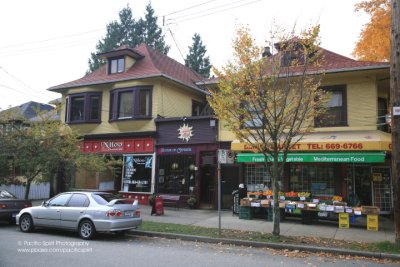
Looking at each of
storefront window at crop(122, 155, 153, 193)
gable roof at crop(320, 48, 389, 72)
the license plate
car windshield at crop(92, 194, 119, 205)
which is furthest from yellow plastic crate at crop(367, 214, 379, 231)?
storefront window at crop(122, 155, 153, 193)

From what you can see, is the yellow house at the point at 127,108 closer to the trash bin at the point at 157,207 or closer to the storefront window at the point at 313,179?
the trash bin at the point at 157,207

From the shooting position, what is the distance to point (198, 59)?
142 feet

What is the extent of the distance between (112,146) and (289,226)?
11760 millimetres

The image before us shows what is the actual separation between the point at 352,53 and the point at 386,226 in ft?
43.5

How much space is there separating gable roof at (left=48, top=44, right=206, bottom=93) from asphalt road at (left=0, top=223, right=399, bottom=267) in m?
10.9

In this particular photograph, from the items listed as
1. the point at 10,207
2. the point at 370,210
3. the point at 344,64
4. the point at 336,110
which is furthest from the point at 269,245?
the point at 344,64

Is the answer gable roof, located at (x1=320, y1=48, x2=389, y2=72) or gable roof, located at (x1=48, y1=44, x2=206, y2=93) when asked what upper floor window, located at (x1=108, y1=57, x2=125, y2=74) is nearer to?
gable roof, located at (x1=48, y1=44, x2=206, y2=93)

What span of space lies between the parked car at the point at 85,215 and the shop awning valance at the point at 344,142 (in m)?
5.51

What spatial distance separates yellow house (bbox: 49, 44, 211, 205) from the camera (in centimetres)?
1952

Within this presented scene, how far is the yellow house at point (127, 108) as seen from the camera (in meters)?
19.5

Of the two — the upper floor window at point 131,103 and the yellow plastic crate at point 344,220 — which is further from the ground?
the upper floor window at point 131,103

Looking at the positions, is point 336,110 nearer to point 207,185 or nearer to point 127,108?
point 207,185

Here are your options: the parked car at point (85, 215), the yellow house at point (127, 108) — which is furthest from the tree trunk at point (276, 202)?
the yellow house at point (127, 108)

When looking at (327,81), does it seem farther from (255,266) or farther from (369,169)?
(255,266)
